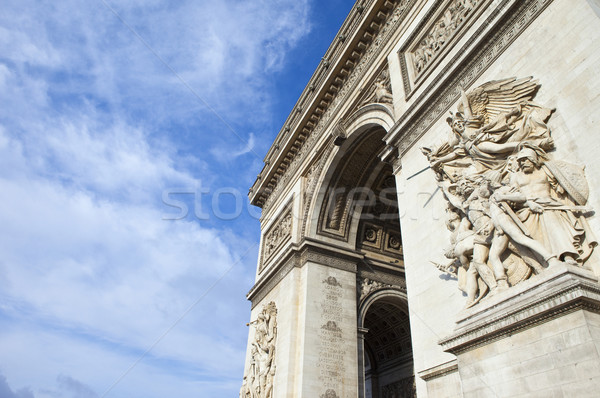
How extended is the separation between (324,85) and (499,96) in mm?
8196

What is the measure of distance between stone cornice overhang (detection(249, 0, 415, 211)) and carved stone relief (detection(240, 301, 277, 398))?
5.71 metres

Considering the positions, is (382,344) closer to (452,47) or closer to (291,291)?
(291,291)

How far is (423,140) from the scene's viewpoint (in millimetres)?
7578

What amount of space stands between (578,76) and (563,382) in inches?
133

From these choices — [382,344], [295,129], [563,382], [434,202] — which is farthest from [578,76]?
[382,344]

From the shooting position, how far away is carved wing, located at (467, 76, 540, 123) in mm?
5495

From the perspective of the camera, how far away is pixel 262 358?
41.2 feet

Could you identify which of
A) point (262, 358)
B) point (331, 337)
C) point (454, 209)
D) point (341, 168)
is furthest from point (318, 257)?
point (454, 209)

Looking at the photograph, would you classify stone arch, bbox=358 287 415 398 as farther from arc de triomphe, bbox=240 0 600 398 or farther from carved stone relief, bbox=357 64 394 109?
carved stone relief, bbox=357 64 394 109

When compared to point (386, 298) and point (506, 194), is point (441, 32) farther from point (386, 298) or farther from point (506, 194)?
point (386, 298)

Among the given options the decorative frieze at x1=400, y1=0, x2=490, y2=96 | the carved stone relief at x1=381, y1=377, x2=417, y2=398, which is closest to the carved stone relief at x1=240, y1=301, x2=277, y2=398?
the carved stone relief at x1=381, y1=377, x2=417, y2=398

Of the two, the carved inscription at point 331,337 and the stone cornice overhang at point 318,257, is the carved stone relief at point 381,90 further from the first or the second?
the carved inscription at point 331,337

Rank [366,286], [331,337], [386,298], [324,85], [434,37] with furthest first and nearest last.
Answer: [324,85] → [386,298] → [366,286] → [331,337] → [434,37]

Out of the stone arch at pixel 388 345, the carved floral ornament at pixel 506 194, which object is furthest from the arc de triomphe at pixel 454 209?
the stone arch at pixel 388 345
